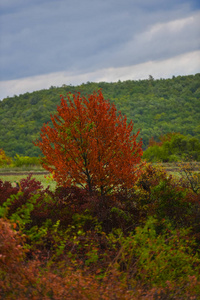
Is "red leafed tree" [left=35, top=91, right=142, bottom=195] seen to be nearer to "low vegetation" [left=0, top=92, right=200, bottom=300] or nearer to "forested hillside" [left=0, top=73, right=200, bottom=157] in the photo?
"low vegetation" [left=0, top=92, right=200, bottom=300]

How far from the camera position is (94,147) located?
10883 millimetres

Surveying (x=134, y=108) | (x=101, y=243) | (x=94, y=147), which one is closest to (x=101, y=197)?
(x=94, y=147)

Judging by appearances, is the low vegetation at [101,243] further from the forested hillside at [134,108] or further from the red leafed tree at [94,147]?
the forested hillside at [134,108]

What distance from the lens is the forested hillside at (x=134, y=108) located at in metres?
A: 88.0

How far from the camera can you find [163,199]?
A: 10914 millimetres

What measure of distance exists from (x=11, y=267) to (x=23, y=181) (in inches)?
244

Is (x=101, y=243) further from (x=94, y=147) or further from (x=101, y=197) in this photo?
(x=94, y=147)

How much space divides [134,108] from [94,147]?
91660 millimetres

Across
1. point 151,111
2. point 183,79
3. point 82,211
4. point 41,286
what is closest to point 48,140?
point 82,211

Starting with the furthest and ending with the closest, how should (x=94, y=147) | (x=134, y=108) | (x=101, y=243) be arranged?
(x=134, y=108), (x=94, y=147), (x=101, y=243)

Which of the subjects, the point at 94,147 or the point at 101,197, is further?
the point at 94,147

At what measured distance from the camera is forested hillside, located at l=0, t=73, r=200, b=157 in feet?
289

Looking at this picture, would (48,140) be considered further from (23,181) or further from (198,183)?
(198,183)

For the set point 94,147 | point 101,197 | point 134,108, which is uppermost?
point 134,108
